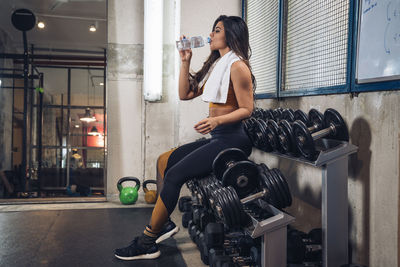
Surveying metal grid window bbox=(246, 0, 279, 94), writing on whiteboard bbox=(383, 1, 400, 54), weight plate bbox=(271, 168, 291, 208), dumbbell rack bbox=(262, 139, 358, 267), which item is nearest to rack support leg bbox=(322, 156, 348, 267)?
dumbbell rack bbox=(262, 139, 358, 267)

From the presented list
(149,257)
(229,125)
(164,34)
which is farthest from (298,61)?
(164,34)

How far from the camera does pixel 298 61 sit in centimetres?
223

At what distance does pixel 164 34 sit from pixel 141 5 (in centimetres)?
36

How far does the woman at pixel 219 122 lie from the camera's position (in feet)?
5.75

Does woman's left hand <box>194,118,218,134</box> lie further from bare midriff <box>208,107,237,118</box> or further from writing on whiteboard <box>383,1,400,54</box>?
writing on whiteboard <box>383,1,400,54</box>

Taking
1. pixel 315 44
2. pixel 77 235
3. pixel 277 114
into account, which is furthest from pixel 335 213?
pixel 77 235

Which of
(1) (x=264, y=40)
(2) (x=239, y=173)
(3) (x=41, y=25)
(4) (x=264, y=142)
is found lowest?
(2) (x=239, y=173)

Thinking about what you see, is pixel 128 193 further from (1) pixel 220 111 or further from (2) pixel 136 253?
(1) pixel 220 111

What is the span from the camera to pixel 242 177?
1528 millimetres

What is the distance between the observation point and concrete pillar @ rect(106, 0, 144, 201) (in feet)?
11.6

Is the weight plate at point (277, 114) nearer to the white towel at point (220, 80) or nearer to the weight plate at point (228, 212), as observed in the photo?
the white towel at point (220, 80)

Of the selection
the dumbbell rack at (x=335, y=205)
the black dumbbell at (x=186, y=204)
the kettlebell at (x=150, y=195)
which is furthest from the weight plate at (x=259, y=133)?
the kettlebell at (x=150, y=195)

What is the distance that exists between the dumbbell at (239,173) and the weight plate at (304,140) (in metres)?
0.21

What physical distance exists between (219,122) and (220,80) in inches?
10.4
